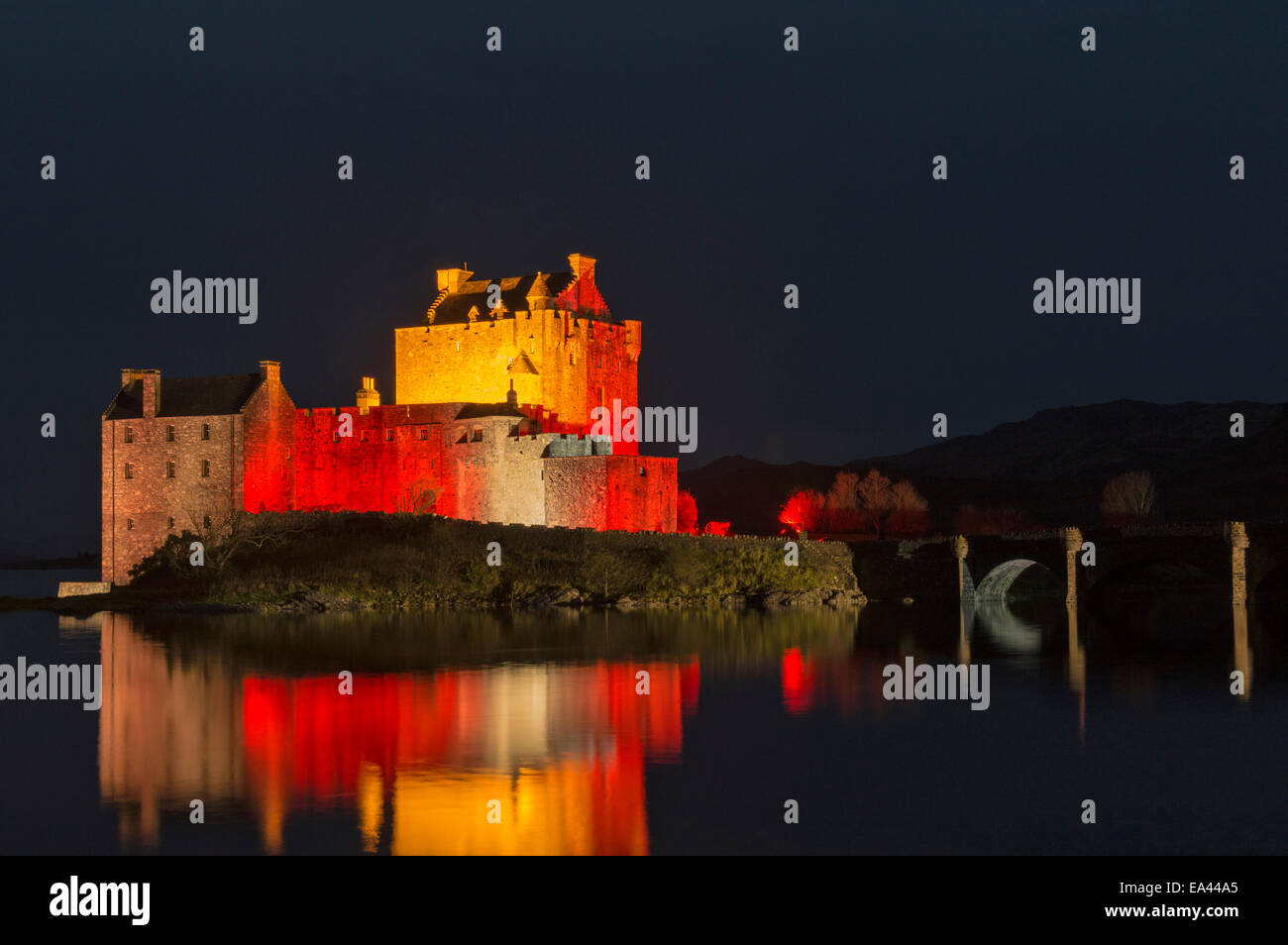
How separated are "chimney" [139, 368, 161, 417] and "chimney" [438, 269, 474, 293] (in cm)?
1826

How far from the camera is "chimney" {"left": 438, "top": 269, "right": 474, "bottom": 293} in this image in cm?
7831

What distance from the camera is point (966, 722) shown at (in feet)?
101

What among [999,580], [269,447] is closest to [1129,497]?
[999,580]

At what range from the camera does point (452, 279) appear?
3091 inches

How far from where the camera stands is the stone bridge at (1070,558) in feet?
220

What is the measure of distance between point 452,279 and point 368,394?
1023cm

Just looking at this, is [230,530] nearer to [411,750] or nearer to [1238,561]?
[411,750]

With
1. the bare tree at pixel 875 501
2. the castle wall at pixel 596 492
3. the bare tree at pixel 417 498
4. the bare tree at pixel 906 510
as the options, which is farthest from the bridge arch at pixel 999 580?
the bare tree at pixel 906 510

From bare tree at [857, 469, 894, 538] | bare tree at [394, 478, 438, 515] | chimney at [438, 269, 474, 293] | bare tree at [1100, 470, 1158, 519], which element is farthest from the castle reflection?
bare tree at [1100, 470, 1158, 519]

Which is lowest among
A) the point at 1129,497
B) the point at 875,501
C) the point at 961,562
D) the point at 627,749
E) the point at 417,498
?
the point at 627,749

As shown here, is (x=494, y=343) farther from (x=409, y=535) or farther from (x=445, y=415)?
(x=409, y=535)
